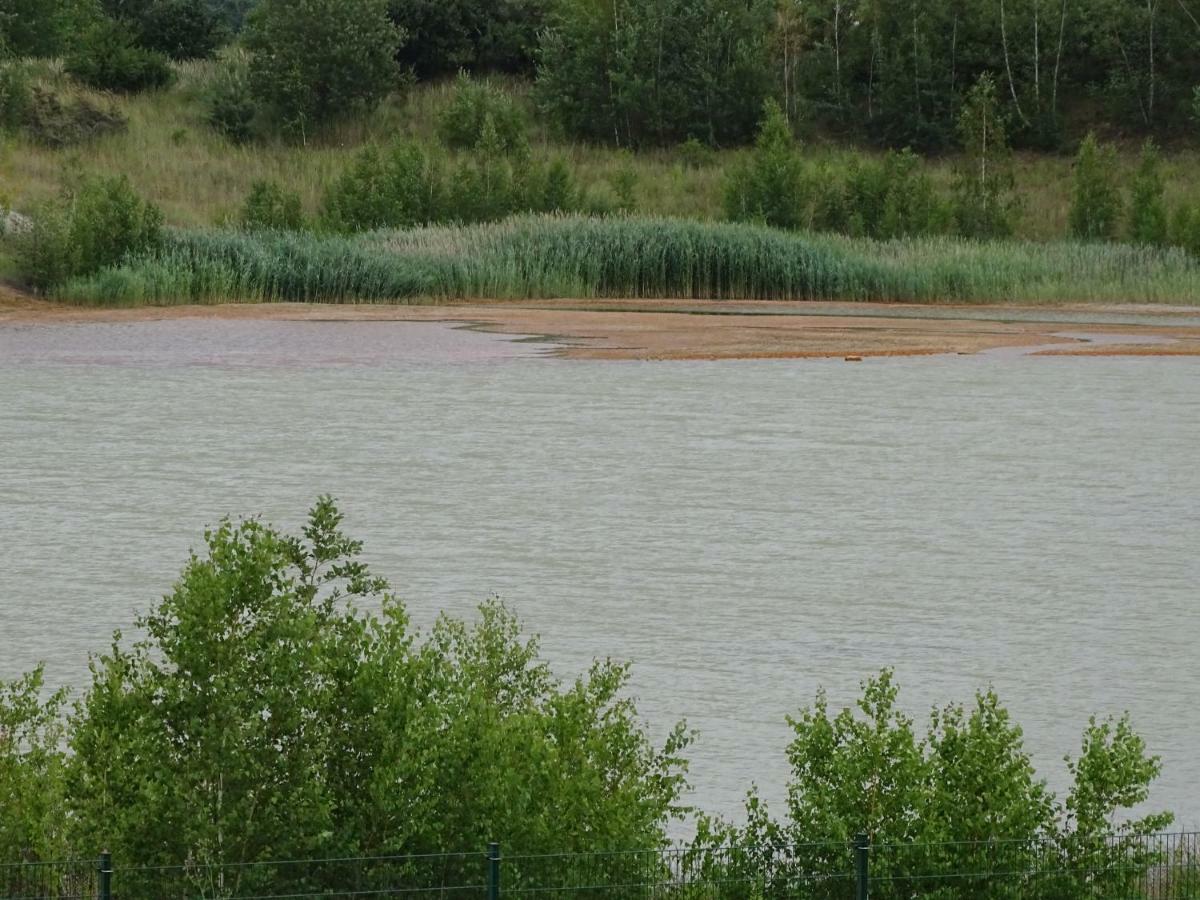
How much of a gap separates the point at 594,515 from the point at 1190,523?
4.18 m

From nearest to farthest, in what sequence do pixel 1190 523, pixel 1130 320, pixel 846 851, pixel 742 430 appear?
1. pixel 846 851
2. pixel 1190 523
3. pixel 742 430
4. pixel 1130 320

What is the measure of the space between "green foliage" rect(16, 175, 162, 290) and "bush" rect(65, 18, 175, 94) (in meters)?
24.0

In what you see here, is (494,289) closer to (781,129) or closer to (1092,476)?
(781,129)

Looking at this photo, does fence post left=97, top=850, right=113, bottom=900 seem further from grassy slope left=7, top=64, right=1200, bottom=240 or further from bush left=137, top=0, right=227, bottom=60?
bush left=137, top=0, right=227, bottom=60

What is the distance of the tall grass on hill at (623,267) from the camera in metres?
34.3

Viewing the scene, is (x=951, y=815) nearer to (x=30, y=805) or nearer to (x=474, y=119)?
(x=30, y=805)

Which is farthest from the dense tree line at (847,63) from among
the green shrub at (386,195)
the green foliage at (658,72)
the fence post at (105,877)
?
the fence post at (105,877)

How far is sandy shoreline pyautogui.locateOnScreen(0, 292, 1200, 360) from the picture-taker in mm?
26844

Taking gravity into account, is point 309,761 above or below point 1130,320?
above

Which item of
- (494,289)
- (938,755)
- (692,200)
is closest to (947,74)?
(692,200)

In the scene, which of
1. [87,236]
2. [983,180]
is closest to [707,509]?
[87,236]

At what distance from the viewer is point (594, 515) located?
15.0 m

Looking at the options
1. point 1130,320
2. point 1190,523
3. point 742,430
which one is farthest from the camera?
point 1130,320

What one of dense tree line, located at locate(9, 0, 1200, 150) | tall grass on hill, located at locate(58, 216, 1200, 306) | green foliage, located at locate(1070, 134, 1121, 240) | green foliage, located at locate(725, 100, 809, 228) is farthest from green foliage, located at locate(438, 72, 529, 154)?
green foliage, located at locate(1070, 134, 1121, 240)
